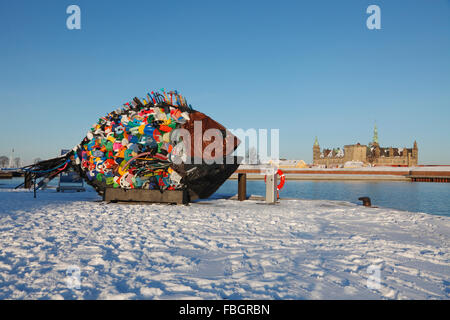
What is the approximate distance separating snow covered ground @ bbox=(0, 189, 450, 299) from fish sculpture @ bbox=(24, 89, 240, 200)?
2414mm

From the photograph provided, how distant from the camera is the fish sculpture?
29.8 feet

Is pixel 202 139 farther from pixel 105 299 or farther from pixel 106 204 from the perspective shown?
pixel 105 299

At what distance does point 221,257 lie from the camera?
3.96 metres

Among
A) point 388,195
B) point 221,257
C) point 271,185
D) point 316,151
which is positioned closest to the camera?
point 221,257

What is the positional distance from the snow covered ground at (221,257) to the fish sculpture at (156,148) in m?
2.41

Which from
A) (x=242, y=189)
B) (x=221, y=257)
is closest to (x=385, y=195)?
(x=242, y=189)

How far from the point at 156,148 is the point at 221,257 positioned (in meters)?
5.78

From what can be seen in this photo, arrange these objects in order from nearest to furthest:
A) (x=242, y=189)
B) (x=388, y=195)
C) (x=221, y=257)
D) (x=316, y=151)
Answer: (x=221, y=257) < (x=242, y=189) < (x=388, y=195) < (x=316, y=151)

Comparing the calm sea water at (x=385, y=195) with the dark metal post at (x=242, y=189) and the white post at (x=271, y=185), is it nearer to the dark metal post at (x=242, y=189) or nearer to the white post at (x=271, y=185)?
the dark metal post at (x=242, y=189)

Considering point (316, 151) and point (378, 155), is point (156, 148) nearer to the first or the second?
point (378, 155)

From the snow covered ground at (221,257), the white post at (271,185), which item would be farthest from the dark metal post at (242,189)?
the snow covered ground at (221,257)

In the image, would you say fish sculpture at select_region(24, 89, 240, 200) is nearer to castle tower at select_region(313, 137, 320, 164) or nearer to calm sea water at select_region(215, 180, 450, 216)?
calm sea water at select_region(215, 180, 450, 216)

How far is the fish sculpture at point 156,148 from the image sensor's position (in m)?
9.08

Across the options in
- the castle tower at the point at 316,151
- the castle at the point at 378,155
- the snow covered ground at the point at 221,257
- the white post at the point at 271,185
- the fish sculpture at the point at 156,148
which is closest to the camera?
the snow covered ground at the point at 221,257
